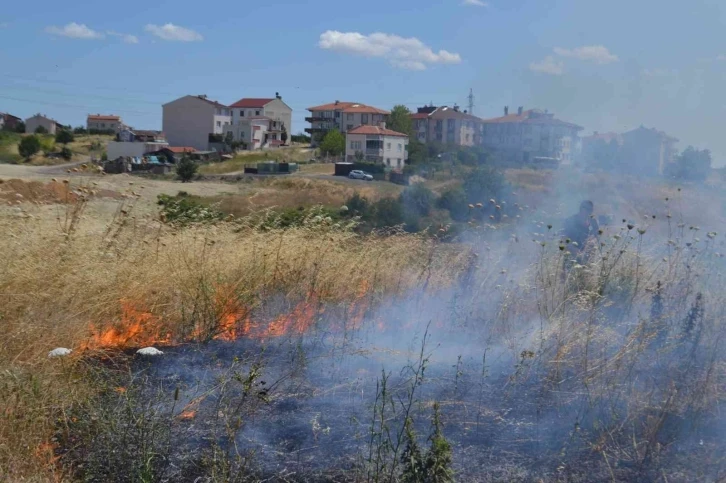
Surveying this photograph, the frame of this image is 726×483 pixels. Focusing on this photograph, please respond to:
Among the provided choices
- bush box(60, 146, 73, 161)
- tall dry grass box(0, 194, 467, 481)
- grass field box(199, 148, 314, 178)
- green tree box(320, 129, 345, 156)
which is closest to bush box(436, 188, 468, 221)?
tall dry grass box(0, 194, 467, 481)

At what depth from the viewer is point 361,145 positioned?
190 feet

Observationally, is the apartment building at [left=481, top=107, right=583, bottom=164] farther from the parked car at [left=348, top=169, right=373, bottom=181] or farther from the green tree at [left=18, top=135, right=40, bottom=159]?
the green tree at [left=18, top=135, right=40, bottom=159]

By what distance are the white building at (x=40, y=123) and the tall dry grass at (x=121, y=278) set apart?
93273 mm

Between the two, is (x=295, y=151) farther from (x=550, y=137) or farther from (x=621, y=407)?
(x=621, y=407)

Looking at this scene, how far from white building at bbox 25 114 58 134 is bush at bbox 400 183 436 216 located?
84472 mm

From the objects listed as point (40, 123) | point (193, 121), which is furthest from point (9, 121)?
point (193, 121)

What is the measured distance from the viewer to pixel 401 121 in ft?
179

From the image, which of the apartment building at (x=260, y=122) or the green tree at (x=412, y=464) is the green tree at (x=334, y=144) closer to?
the apartment building at (x=260, y=122)

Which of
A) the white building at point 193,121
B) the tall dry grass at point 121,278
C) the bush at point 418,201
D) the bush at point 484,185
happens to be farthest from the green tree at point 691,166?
the white building at point 193,121

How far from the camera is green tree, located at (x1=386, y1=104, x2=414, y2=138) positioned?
50906 mm

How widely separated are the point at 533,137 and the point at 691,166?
4898 millimetres

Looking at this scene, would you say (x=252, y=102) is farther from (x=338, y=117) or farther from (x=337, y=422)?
(x=337, y=422)

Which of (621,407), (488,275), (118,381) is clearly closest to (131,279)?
(118,381)

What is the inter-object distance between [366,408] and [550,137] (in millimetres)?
10929
